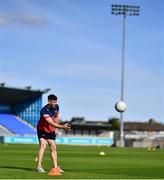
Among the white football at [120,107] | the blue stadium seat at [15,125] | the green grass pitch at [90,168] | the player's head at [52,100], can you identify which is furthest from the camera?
the blue stadium seat at [15,125]

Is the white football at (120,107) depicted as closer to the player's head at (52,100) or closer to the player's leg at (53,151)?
the player's leg at (53,151)

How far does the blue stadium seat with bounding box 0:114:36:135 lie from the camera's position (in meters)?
78.4

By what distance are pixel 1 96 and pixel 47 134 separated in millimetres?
75072

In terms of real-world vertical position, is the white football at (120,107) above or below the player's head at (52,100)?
below

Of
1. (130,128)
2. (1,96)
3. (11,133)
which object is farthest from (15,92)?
(130,128)

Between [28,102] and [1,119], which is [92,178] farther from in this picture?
[28,102]

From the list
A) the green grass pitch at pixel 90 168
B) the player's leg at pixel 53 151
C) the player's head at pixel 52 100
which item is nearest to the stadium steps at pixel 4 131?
the green grass pitch at pixel 90 168

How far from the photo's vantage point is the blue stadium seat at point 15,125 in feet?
257

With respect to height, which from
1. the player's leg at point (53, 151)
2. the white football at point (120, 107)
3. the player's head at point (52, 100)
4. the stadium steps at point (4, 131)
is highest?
the player's head at point (52, 100)

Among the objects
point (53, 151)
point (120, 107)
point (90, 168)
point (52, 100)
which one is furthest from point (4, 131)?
point (52, 100)

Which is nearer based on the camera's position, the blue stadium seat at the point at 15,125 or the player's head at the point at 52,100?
the player's head at the point at 52,100

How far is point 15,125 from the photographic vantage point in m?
81.2

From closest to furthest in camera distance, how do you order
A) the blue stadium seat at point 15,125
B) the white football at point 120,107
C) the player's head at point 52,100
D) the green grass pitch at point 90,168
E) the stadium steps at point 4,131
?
the green grass pitch at point 90,168
the player's head at point 52,100
the white football at point 120,107
the stadium steps at point 4,131
the blue stadium seat at point 15,125

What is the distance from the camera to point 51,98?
12.0m
